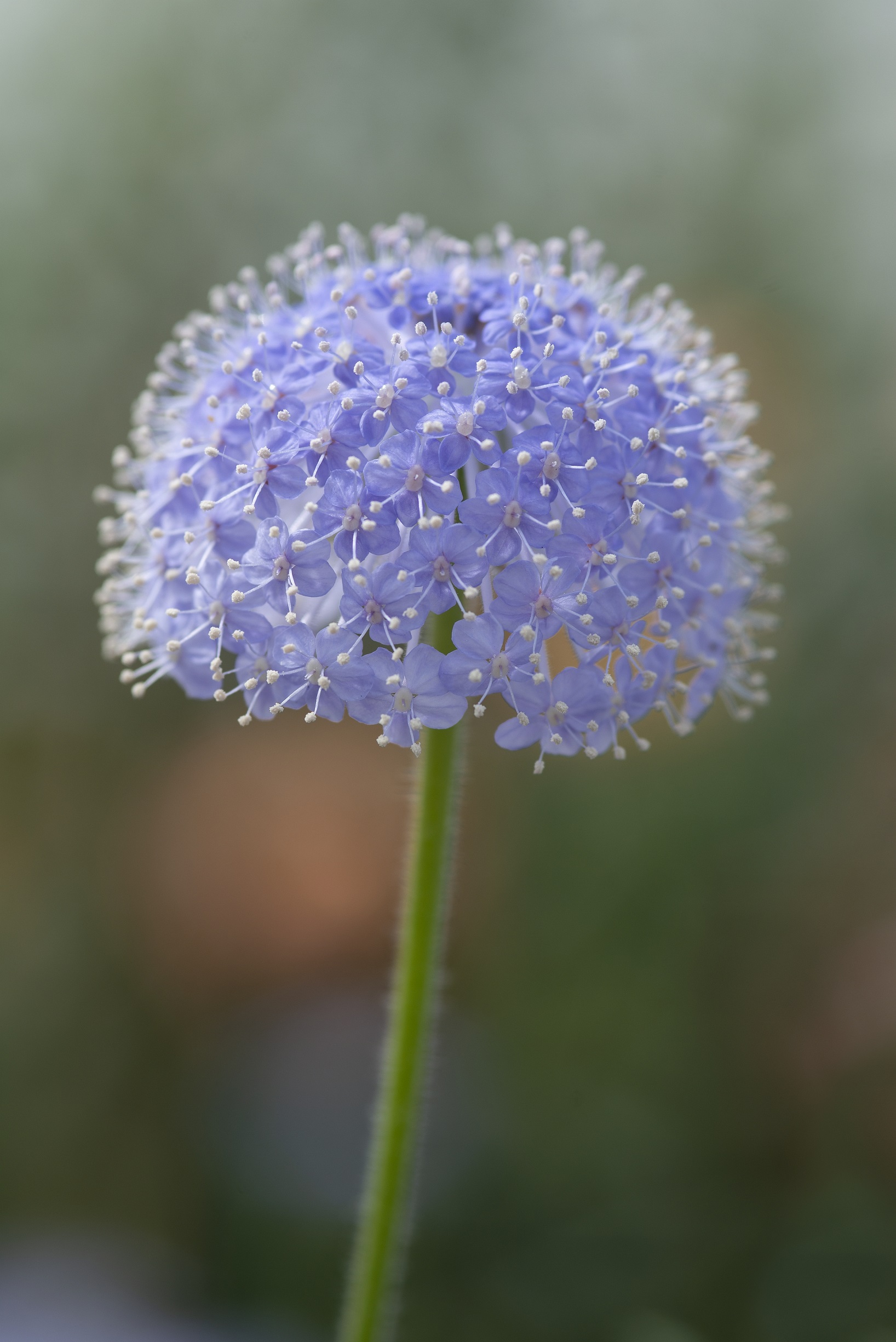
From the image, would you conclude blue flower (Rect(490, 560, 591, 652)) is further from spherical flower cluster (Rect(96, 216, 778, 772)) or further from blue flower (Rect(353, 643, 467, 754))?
blue flower (Rect(353, 643, 467, 754))

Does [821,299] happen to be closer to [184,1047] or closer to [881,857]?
[881,857]

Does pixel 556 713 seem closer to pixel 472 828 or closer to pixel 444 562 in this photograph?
pixel 444 562

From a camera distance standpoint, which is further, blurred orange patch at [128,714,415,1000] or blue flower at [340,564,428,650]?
blurred orange patch at [128,714,415,1000]

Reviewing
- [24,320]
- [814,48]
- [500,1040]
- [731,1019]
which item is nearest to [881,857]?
[731,1019]

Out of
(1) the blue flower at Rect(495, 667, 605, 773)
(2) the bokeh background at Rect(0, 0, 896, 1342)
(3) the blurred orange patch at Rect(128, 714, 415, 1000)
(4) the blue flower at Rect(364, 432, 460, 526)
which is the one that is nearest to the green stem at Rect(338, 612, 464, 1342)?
(1) the blue flower at Rect(495, 667, 605, 773)

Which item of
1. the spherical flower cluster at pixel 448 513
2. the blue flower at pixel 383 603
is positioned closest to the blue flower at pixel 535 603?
the spherical flower cluster at pixel 448 513

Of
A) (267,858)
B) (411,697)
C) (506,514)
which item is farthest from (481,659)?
(267,858)
